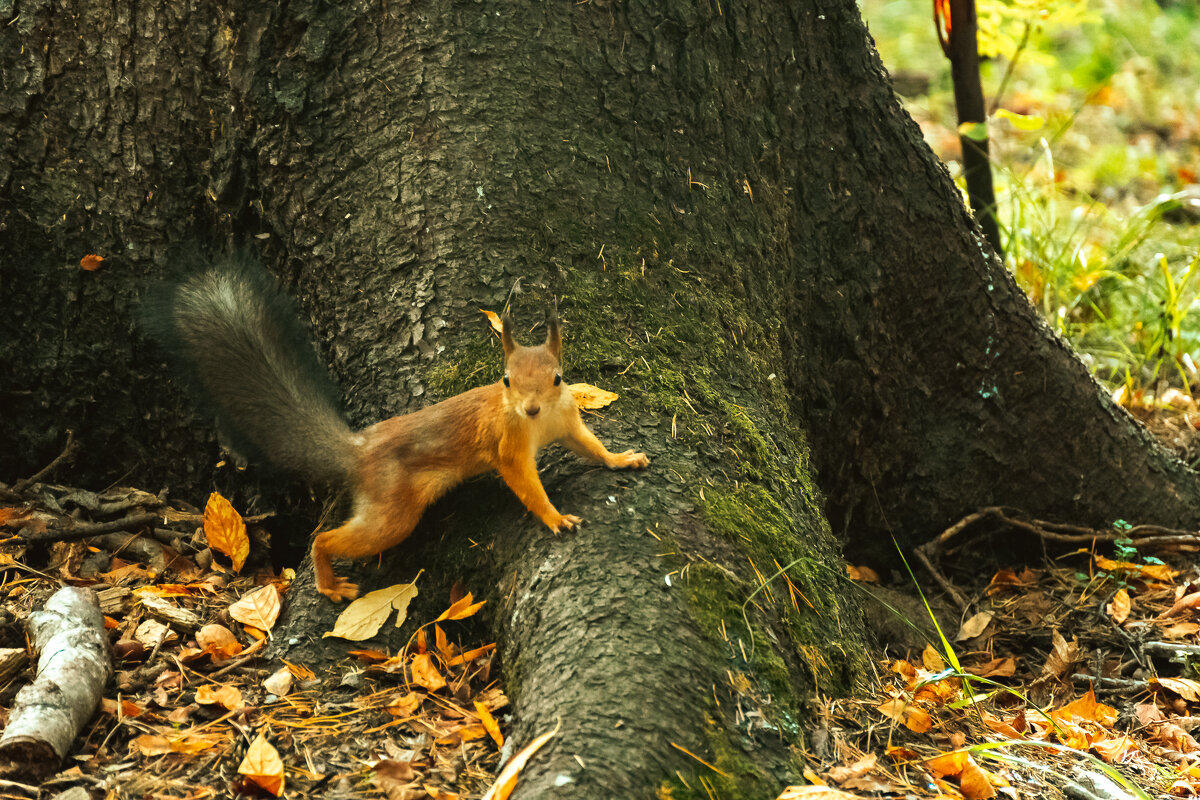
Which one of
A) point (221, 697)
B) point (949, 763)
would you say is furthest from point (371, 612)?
point (949, 763)

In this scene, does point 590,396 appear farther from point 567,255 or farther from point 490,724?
point 490,724

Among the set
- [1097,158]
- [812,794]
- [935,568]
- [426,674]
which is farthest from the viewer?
[1097,158]

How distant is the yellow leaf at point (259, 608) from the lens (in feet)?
8.25

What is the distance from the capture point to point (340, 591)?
2471 mm

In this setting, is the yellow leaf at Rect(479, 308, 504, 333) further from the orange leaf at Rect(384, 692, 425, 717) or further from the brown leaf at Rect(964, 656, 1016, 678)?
the brown leaf at Rect(964, 656, 1016, 678)

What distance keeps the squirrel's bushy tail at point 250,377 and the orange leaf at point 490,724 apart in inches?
31.6

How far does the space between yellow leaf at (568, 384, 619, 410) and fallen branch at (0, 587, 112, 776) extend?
1321mm

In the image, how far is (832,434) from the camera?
11.7 ft

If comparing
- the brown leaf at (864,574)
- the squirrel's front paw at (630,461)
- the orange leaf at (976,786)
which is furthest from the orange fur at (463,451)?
the brown leaf at (864,574)

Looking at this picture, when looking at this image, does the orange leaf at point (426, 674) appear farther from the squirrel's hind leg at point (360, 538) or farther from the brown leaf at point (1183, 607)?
the brown leaf at point (1183, 607)

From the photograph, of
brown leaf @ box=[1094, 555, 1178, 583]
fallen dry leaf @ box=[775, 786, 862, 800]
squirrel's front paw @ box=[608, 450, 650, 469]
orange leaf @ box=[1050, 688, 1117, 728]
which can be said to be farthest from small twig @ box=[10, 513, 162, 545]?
brown leaf @ box=[1094, 555, 1178, 583]

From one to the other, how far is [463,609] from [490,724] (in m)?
0.34

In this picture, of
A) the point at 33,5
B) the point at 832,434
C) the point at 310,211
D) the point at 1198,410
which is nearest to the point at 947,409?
the point at 832,434

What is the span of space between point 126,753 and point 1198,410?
472 cm
